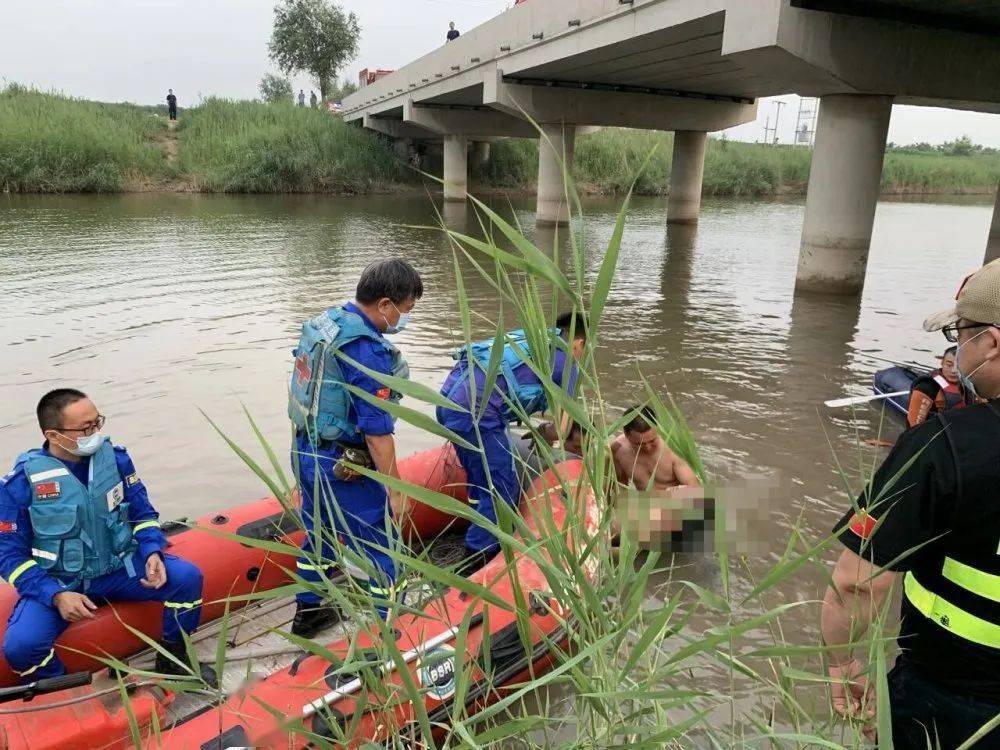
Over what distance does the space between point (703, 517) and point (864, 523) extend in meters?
0.37

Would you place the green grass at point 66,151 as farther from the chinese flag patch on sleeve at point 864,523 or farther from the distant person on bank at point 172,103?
the chinese flag patch on sleeve at point 864,523

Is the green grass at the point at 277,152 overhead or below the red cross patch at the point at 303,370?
overhead

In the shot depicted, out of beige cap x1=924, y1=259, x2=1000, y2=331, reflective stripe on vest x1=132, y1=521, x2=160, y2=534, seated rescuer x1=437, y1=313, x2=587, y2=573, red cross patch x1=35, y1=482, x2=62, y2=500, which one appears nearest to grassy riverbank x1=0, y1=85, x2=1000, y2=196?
seated rescuer x1=437, y1=313, x2=587, y2=573

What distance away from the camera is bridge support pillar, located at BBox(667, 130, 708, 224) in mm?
22750

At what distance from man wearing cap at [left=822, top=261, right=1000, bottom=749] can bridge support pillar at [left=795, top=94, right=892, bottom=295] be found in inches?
394

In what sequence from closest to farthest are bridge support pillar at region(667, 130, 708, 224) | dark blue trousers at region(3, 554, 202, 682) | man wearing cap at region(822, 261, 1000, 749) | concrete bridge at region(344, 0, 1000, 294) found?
man wearing cap at region(822, 261, 1000, 749), dark blue trousers at region(3, 554, 202, 682), concrete bridge at region(344, 0, 1000, 294), bridge support pillar at region(667, 130, 708, 224)

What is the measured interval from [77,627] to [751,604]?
3003mm

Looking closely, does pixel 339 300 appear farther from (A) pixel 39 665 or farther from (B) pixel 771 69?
(A) pixel 39 665

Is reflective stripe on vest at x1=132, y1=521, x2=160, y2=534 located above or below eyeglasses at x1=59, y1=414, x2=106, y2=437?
below

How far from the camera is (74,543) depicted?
2621 mm

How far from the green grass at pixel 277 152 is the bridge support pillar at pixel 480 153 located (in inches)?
196

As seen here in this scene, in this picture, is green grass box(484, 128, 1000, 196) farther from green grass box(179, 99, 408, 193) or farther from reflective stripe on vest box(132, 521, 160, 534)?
reflective stripe on vest box(132, 521, 160, 534)

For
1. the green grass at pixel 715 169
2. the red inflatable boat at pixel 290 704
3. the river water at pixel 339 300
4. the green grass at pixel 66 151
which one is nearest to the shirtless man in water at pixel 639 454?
the river water at pixel 339 300

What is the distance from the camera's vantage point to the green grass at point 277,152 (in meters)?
27.6
